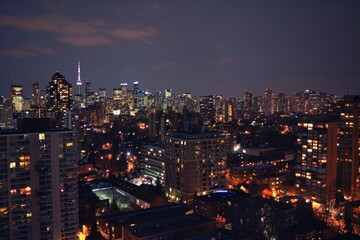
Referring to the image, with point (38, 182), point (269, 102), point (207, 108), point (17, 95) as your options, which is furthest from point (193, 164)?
point (269, 102)

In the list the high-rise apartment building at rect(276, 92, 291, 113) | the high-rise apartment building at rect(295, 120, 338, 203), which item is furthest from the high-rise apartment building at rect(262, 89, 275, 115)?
the high-rise apartment building at rect(295, 120, 338, 203)

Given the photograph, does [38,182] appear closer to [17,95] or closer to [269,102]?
[17,95]

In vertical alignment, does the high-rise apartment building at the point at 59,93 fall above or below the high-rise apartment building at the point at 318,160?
above

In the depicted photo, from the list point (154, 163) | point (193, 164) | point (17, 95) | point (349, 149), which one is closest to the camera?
point (193, 164)

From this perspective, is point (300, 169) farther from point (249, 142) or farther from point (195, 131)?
point (249, 142)

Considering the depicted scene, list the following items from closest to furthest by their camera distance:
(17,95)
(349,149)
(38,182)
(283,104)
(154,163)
Answer: (38,182) → (349,149) → (154,163) → (17,95) → (283,104)

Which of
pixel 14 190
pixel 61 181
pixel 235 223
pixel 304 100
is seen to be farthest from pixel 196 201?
pixel 304 100

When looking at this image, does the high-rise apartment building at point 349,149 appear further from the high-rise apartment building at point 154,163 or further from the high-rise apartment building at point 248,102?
the high-rise apartment building at point 248,102

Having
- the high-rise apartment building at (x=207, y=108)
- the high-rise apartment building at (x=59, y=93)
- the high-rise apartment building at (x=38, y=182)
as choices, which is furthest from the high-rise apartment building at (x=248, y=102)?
the high-rise apartment building at (x=38, y=182)
